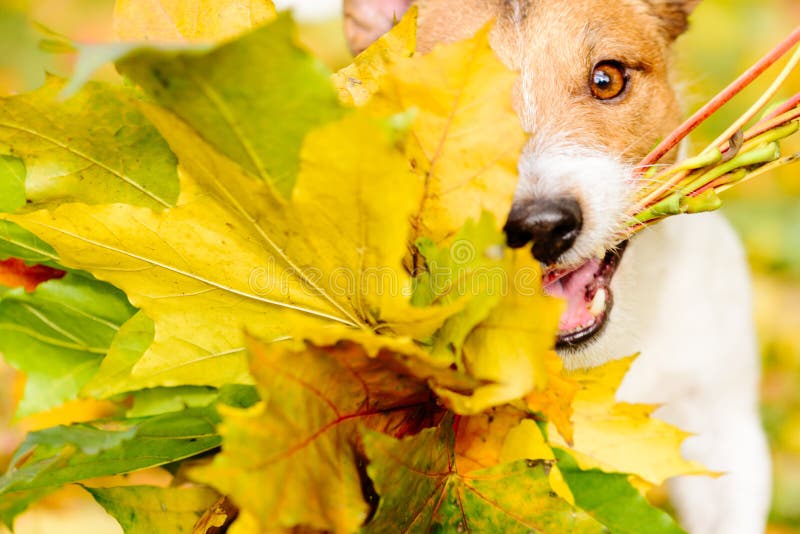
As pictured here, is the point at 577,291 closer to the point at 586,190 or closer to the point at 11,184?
the point at 586,190

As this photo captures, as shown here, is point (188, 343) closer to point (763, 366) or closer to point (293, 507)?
point (293, 507)

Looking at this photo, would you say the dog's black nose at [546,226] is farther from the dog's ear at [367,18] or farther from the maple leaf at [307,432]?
the dog's ear at [367,18]

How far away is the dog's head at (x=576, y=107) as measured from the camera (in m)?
1.71

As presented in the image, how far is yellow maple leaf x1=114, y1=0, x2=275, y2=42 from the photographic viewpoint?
1196mm

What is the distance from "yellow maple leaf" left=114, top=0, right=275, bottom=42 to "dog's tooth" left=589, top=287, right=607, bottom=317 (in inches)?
39.8

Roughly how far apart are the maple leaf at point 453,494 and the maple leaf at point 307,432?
64mm

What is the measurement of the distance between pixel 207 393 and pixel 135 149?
39 cm

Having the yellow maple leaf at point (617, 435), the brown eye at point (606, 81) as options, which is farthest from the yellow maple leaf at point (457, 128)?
the brown eye at point (606, 81)

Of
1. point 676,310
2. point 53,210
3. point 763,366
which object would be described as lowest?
point 763,366

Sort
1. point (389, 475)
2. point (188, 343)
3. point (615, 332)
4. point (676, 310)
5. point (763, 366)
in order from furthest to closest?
point (763, 366) < point (676, 310) < point (615, 332) < point (188, 343) < point (389, 475)

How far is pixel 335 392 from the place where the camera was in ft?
3.46

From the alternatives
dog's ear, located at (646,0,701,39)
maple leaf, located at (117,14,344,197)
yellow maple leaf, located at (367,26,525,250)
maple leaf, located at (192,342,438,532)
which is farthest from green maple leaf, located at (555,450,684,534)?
dog's ear, located at (646,0,701,39)

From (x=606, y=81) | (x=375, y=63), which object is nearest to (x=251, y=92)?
(x=375, y=63)

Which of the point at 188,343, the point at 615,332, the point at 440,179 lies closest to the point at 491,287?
the point at 440,179
